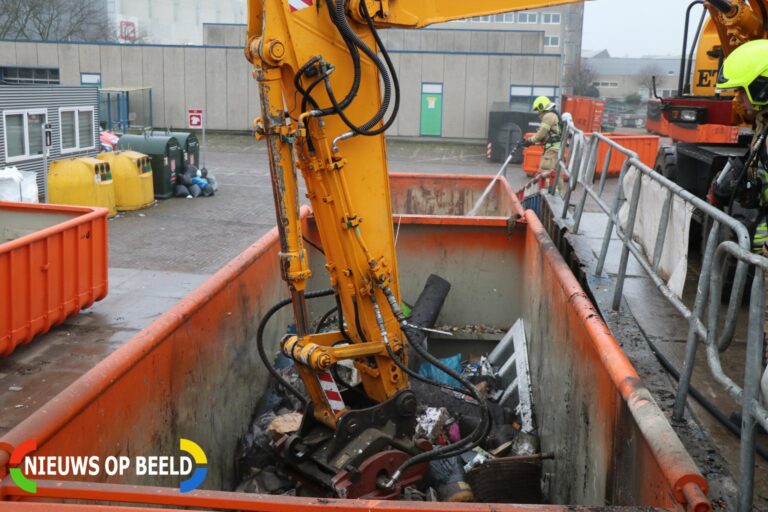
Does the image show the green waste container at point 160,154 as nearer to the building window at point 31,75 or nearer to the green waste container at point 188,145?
the green waste container at point 188,145

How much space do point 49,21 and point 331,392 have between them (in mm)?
53389

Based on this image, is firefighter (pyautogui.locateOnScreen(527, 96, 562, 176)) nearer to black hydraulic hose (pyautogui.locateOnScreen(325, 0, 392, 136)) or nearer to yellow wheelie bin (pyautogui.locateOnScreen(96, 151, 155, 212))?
yellow wheelie bin (pyautogui.locateOnScreen(96, 151, 155, 212))

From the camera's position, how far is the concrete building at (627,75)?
77938 millimetres

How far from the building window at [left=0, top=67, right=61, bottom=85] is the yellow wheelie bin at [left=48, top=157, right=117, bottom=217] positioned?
22891 mm

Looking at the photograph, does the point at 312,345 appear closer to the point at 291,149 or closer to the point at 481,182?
the point at 291,149

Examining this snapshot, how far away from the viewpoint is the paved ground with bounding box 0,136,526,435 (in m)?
7.71

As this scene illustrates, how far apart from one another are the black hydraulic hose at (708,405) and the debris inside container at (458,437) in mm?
1115

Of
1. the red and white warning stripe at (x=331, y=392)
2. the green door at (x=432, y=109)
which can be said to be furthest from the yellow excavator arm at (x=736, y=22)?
the green door at (x=432, y=109)

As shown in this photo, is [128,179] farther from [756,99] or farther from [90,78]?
[90,78]

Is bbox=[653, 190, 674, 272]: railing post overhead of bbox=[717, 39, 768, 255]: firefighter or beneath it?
beneath

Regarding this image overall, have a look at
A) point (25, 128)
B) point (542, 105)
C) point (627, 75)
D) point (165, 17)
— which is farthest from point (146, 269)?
point (627, 75)

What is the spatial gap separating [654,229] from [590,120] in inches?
1084

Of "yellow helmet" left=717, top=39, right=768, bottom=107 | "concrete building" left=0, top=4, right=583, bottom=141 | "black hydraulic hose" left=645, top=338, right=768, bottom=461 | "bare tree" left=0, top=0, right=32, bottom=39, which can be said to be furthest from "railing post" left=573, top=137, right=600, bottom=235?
"bare tree" left=0, top=0, right=32, bottom=39

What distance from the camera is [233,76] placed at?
113 feet
